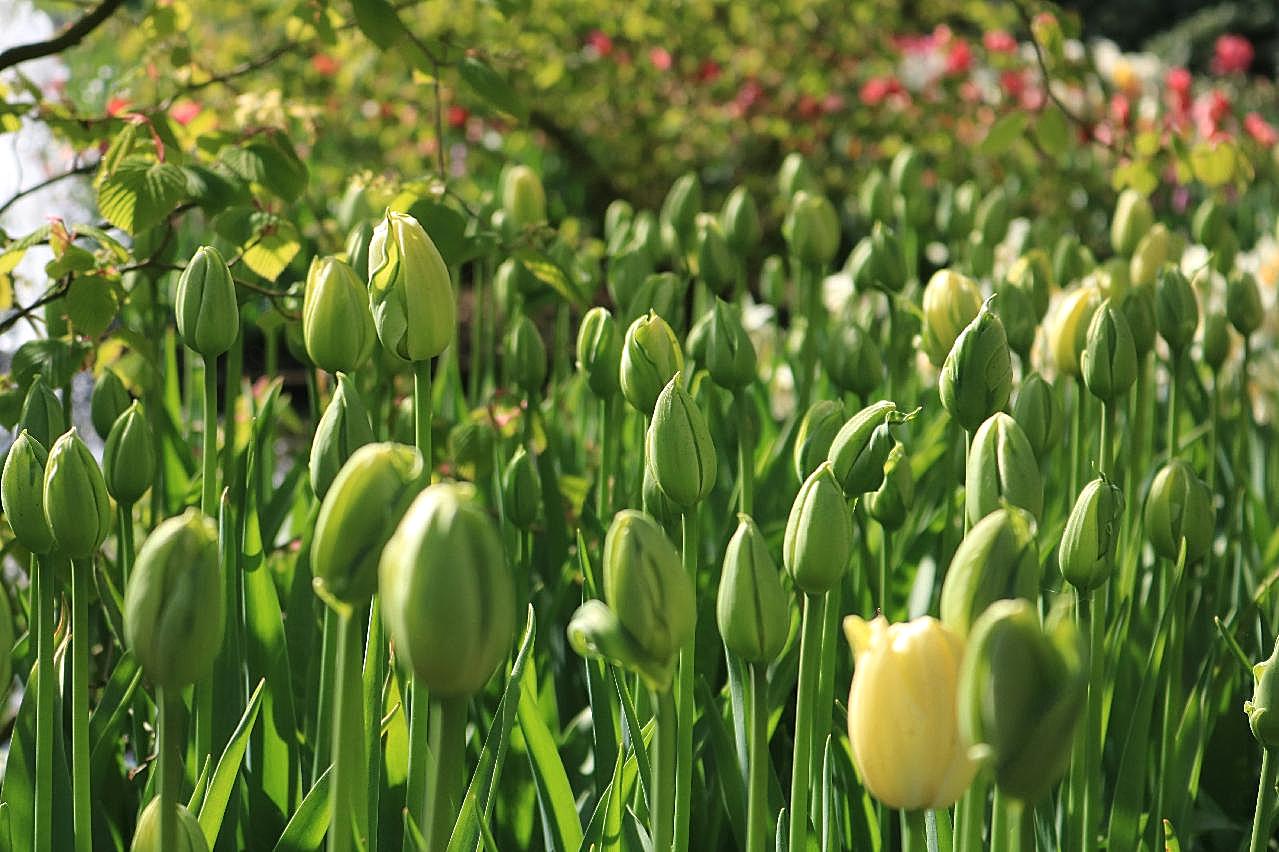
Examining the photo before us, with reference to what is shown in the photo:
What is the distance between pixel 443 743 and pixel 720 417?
1089 millimetres

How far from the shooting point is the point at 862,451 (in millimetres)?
896

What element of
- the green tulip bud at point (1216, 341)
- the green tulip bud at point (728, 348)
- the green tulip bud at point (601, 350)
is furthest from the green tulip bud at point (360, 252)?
the green tulip bud at point (1216, 341)

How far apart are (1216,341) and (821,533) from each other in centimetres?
103

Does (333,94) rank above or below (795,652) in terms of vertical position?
above

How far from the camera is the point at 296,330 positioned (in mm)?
1494

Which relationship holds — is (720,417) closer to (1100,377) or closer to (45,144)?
(1100,377)

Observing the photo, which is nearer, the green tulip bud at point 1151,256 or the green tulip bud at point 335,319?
the green tulip bud at point 335,319

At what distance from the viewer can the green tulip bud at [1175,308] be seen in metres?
1.39

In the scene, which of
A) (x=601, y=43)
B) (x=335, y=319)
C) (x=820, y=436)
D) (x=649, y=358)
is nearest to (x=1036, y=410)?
(x=820, y=436)

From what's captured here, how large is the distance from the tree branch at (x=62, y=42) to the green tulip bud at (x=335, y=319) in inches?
28.9

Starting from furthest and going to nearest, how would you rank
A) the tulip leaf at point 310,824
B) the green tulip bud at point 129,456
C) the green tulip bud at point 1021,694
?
the green tulip bud at point 129,456, the tulip leaf at point 310,824, the green tulip bud at point 1021,694

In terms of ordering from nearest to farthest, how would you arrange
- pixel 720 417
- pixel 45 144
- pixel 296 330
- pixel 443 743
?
pixel 443 743 → pixel 296 330 → pixel 720 417 → pixel 45 144

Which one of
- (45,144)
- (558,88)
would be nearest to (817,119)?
(558,88)

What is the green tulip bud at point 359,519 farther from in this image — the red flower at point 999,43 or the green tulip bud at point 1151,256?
the red flower at point 999,43
